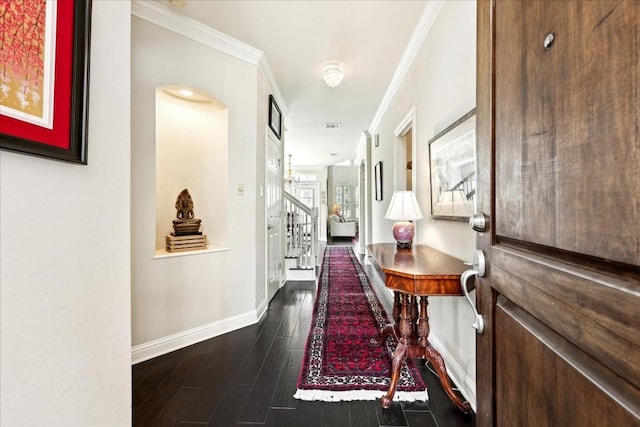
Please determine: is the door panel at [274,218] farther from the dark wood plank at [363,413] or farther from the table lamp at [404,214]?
the dark wood plank at [363,413]

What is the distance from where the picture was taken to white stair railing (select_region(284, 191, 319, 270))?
436 cm

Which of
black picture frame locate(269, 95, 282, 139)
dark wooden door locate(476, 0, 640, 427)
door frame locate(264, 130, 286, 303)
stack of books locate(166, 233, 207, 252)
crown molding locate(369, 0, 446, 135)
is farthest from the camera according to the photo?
black picture frame locate(269, 95, 282, 139)

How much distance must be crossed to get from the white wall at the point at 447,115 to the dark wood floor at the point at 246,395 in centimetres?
31

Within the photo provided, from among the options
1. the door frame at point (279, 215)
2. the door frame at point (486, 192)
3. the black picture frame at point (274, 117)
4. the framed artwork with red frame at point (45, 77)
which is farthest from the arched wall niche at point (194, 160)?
the door frame at point (486, 192)

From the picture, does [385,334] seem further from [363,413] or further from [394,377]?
[363,413]

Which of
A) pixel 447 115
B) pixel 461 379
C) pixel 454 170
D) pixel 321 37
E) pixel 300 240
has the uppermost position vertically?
pixel 321 37

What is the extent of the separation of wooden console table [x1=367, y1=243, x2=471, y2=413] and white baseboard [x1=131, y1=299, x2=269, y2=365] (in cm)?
156

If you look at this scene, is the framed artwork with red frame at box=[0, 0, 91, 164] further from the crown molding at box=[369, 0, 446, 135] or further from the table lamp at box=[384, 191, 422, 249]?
the crown molding at box=[369, 0, 446, 135]

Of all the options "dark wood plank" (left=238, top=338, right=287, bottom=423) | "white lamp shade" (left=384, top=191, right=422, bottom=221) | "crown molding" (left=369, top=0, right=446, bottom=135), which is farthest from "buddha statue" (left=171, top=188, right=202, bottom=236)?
"crown molding" (left=369, top=0, right=446, bottom=135)

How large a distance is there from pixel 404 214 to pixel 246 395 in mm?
1621

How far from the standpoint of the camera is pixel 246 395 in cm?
165

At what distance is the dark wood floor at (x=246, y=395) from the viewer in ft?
4.79

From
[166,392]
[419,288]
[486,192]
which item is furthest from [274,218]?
[486,192]

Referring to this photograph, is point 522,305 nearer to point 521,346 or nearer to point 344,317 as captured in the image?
point 521,346
